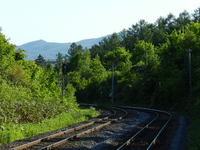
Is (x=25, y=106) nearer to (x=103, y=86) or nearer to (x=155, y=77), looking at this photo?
Answer: (x=155, y=77)

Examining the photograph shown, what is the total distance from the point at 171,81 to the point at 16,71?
832 inches

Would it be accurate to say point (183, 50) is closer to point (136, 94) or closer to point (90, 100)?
point (136, 94)

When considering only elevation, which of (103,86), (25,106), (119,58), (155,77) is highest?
(119,58)

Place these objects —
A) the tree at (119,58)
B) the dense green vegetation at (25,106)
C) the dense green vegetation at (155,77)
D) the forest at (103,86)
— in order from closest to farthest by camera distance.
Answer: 1. the dense green vegetation at (25,106)
2. the forest at (103,86)
3. the dense green vegetation at (155,77)
4. the tree at (119,58)

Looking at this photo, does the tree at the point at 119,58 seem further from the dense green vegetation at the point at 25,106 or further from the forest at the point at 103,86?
the dense green vegetation at the point at 25,106

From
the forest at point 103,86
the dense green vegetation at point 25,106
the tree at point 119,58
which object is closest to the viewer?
the dense green vegetation at point 25,106

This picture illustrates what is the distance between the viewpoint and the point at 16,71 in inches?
1389

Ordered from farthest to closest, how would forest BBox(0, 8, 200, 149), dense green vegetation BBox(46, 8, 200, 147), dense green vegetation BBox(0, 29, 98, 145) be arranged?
dense green vegetation BBox(46, 8, 200, 147) → forest BBox(0, 8, 200, 149) → dense green vegetation BBox(0, 29, 98, 145)

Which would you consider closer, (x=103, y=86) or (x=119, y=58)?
(x=103, y=86)

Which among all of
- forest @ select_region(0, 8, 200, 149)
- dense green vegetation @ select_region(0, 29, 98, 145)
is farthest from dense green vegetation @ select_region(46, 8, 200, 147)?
dense green vegetation @ select_region(0, 29, 98, 145)

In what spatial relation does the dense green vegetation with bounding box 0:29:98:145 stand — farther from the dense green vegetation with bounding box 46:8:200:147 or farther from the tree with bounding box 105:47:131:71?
the tree with bounding box 105:47:131:71

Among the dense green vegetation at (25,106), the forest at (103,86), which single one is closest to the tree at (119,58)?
the forest at (103,86)

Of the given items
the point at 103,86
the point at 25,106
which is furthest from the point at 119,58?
the point at 25,106

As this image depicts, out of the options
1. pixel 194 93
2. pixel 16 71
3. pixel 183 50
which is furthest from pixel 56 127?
pixel 183 50
